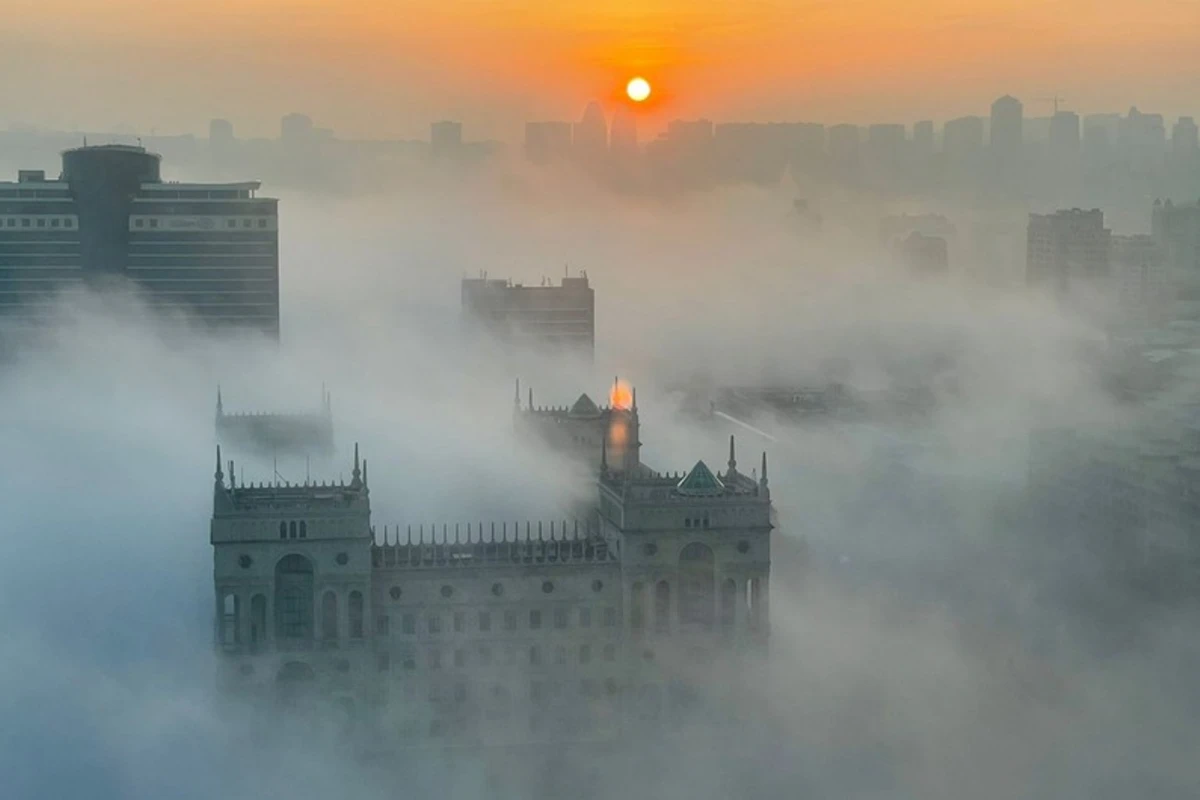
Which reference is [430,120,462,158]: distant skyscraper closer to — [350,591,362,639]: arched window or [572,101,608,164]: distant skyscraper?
[572,101,608,164]: distant skyscraper

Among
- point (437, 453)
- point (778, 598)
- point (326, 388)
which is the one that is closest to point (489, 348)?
point (326, 388)

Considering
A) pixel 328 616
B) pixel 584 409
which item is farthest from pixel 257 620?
pixel 584 409

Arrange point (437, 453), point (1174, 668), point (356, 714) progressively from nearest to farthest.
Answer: point (356, 714)
point (1174, 668)
point (437, 453)

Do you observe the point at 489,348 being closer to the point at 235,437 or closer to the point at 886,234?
the point at 886,234

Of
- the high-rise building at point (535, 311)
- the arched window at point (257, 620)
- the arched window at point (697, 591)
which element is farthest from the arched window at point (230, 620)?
the high-rise building at point (535, 311)

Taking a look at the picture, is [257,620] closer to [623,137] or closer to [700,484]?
[700,484]

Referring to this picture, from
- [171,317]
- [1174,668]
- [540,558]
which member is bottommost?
[1174,668]
